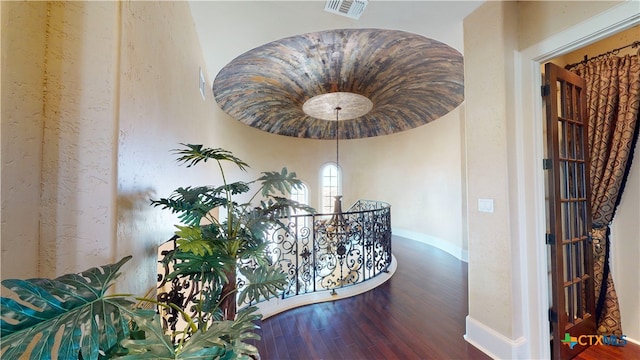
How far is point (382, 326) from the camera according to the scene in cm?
230

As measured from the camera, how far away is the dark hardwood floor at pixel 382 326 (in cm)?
195

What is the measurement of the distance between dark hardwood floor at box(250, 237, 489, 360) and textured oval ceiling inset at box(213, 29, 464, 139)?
3.17 m

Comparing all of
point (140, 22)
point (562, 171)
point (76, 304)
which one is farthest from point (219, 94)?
point (562, 171)

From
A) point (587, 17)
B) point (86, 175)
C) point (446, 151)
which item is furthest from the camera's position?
point (446, 151)

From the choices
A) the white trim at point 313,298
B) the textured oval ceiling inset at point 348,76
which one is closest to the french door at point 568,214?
the textured oval ceiling inset at point 348,76

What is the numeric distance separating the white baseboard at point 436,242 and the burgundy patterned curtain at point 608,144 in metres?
1.88

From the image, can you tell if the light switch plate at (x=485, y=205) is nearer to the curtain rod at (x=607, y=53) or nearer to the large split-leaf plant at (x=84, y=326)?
the curtain rod at (x=607, y=53)

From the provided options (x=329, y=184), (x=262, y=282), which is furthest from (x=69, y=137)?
(x=329, y=184)

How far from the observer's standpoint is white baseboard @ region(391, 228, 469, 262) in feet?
14.5

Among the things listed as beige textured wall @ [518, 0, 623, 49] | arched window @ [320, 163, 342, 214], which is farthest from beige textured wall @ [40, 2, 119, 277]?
arched window @ [320, 163, 342, 214]

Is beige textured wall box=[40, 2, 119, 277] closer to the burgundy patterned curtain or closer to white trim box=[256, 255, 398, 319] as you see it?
white trim box=[256, 255, 398, 319]

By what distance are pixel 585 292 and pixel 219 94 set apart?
18.4 ft

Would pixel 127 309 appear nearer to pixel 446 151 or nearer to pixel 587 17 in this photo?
pixel 587 17

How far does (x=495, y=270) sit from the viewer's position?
1885 mm
